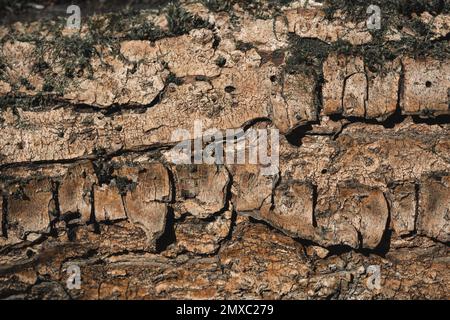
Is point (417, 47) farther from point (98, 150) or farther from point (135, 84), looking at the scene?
point (98, 150)

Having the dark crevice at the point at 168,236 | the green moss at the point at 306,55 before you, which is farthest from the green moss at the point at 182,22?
the dark crevice at the point at 168,236

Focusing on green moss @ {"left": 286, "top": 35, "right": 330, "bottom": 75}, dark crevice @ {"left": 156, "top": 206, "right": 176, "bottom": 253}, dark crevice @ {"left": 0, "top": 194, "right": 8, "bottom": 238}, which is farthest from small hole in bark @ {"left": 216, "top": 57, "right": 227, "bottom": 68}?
dark crevice @ {"left": 0, "top": 194, "right": 8, "bottom": 238}

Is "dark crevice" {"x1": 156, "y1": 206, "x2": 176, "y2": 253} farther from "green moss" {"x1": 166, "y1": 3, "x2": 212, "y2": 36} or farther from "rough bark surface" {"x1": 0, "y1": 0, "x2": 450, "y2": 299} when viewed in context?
"green moss" {"x1": 166, "y1": 3, "x2": 212, "y2": 36}

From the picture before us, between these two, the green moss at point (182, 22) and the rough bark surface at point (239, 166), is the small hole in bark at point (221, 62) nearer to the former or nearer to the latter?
the rough bark surface at point (239, 166)

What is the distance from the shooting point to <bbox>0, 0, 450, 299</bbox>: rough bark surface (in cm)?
398

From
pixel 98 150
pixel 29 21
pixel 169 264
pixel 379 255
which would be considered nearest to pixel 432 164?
pixel 379 255

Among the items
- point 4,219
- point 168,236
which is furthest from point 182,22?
point 4,219

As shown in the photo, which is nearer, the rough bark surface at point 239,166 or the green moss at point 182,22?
the rough bark surface at point 239,166

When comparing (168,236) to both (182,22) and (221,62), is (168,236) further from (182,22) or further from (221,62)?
(182,22)

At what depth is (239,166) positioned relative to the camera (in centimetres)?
403

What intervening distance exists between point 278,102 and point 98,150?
3.85ft

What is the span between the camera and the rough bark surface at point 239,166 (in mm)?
3984

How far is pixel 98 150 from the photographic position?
4.09 m

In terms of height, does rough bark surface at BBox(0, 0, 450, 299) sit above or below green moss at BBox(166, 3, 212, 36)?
below
